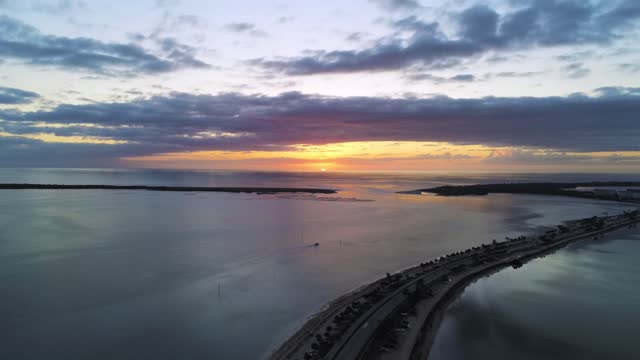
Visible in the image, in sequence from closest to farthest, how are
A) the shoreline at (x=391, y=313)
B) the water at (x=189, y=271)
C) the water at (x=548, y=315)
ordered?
the shoreline at (x=391, y=313) → the water at (x=548, y=315) → the water at (x=189, y=271)

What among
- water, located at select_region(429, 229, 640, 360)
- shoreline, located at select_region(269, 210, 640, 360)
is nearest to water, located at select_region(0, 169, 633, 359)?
shoreline, located at select_region(269, 210, 640, 360)

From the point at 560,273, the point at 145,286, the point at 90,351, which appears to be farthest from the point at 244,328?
the point at 560,273

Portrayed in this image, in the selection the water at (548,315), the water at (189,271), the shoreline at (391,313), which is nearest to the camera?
the shoreline at (391,313)

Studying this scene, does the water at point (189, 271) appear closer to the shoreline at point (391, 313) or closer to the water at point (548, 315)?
the shoreline at point (391, 313)

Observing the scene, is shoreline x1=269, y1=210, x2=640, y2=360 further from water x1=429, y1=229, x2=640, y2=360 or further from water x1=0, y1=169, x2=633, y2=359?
water x1=0, y1=169, x2=633, y2=359

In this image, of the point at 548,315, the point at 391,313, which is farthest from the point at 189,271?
the point at 548,315

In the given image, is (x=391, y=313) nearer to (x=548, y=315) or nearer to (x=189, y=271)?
(x=548, y=315)

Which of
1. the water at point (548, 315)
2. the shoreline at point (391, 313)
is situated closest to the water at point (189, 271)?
the shoreline at point (391, 313)

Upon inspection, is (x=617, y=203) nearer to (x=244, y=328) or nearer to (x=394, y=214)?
(x=394, y=214)
